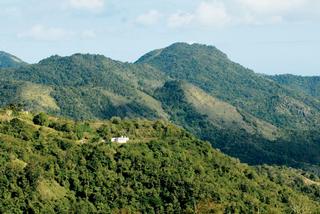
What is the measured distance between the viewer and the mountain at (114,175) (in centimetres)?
10744

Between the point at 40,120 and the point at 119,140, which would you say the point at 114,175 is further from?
the point at 40,120

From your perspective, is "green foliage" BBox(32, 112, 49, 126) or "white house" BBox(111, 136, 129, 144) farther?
"white house" BBox(111, 136, 129, 144)

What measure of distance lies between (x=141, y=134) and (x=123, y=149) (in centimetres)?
2171

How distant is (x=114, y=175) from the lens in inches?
4737

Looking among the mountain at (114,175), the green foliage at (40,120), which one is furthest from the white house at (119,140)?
the green foliage at (40,120)

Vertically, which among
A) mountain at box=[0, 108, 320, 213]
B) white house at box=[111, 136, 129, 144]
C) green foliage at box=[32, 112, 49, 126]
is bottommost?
mountain at box=[0, 108, 320, 213]

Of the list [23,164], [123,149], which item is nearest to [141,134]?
[123,149]

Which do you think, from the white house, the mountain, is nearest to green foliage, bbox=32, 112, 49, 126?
the mountain

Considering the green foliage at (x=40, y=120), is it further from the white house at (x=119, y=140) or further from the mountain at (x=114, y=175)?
the white house at (x=119, y=140)

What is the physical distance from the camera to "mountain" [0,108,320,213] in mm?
107438

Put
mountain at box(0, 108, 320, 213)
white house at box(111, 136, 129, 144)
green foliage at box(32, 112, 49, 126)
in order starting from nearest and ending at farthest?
mountain at box(0, 108, 320, 213) < green foliage at box(32, 112, 49, 126) < white house at box(111, 136, 129, 144)

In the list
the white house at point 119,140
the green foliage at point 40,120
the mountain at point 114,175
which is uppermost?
the green foliage at point 40,120

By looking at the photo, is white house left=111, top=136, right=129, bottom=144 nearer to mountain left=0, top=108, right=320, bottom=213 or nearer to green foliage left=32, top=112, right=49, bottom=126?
mountain left=0, top=108, right=320, bottom=213

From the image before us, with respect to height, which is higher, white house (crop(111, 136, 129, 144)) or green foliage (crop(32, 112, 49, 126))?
green foliage (crop(32, 112, 49, 126))
